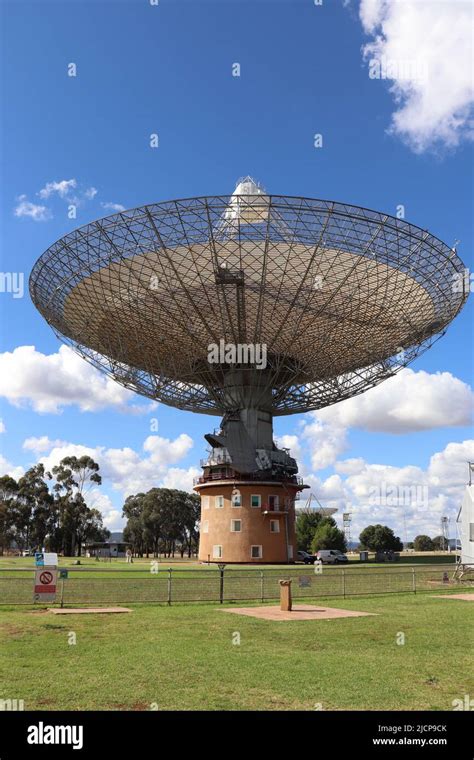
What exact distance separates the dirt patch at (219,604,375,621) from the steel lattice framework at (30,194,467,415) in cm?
2319

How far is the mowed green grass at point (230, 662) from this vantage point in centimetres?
1013

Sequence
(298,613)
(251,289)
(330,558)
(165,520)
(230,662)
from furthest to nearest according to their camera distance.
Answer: (165,520), (330,558), (251,289), (298,613), (230,662)

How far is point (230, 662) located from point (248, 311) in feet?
127

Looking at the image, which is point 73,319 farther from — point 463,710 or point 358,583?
point 463,710

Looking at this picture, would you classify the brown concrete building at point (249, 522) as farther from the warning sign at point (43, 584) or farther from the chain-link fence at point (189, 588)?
the warning sign at point (43, 584)

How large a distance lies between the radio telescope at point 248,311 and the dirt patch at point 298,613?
23.1 metres

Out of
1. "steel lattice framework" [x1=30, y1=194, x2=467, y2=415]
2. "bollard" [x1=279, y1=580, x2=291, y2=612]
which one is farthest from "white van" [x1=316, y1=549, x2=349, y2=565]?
"bollard" [x1=279, y1=580, x2=291, y2=612]

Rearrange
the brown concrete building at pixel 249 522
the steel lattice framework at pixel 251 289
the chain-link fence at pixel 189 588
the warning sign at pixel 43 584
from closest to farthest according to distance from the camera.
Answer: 1. the warning sign at pixel 43 584
2. the chain-link fence at pixel 189 588
3. the steel lattice framework at pixel 251 289
4. the brown concrete building at pixel 249 522

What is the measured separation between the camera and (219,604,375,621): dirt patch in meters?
21.1

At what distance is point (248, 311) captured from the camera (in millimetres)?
50000

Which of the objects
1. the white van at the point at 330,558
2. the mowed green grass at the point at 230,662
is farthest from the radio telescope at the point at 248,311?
the mowed green grass at the point at 230,662

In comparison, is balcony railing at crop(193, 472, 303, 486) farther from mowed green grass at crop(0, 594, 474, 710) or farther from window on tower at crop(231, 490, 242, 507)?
mowed green grass at crop(0, 594, 474, 710)

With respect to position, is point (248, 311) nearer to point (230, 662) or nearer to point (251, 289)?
point (251, 289)

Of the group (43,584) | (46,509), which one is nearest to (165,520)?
(46,509)
